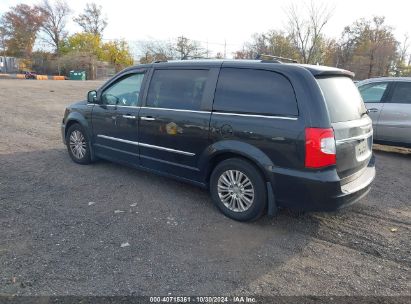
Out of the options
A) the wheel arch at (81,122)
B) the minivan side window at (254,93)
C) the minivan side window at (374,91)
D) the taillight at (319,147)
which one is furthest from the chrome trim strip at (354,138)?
the wheel arch at (81,122)

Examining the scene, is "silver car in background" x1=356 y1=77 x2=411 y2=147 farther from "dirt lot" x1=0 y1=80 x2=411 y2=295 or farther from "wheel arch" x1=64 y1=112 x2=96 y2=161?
"wheel arch" x1=64 y1=112 x2=96 y2=161

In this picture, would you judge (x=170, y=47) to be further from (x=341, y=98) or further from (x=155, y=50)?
(x=341, y=98)

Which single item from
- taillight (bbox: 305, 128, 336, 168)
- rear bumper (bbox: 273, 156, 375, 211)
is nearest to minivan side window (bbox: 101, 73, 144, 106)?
rear bumper (bbox: 273, 156, 375, 211)

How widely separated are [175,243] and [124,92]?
8.92ft

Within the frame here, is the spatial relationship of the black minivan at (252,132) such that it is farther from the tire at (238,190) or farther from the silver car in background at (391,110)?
the silver car in background at (391,110)

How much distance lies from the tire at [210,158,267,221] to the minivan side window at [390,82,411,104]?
4.99 meters

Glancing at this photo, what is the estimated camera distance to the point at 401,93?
6.92 m

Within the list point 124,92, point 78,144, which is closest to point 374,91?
point 124,92

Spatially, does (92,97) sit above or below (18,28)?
below

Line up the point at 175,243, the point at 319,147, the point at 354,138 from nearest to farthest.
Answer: the point at 319,147
the point at 175,243
the point at 354,138

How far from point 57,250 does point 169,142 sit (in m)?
1.89

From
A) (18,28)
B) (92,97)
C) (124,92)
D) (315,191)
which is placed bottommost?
(315,191)

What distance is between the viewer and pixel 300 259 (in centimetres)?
316

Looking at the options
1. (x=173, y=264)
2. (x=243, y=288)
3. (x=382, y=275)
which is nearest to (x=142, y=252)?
(x=173, y=264)
